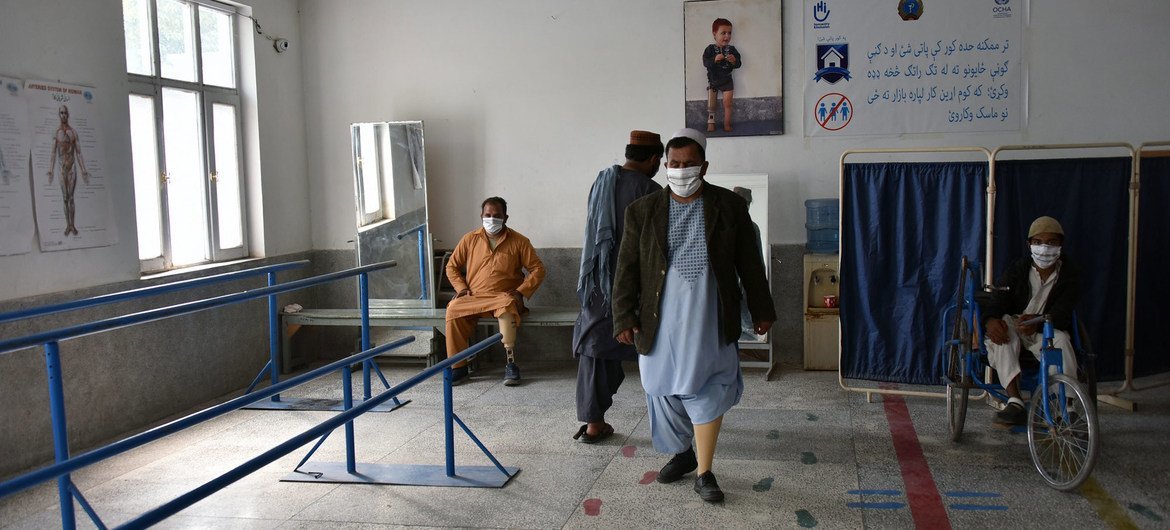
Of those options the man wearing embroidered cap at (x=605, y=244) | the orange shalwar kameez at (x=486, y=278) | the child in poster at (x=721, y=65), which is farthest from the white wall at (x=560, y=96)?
the man wearing embroidered cap at (x=605, y=244)

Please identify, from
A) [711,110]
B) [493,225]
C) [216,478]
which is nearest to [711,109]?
[711,110]

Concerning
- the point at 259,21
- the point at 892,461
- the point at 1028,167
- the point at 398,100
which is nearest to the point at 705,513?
the point at 892,461

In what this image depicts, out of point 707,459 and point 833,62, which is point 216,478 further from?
point 833,62

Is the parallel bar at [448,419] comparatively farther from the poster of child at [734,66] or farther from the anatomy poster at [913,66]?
the anatomy poster at [913,66]

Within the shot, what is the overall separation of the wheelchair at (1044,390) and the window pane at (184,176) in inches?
193

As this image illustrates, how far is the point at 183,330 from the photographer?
19.5ft

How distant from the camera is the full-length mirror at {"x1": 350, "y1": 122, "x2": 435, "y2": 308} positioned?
7020mm

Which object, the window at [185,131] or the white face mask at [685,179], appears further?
the window at [185,131]

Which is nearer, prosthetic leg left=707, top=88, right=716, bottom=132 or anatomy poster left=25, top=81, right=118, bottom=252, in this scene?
anatomy poster left=25, top=81, right=118, bottom=252

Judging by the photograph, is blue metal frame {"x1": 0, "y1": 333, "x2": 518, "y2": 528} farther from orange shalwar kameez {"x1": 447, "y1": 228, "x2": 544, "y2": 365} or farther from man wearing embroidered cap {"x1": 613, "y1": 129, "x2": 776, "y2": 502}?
orange shalwar kameez {"x1": 447, "y1": 228, "x2": 544, "y2": 365}

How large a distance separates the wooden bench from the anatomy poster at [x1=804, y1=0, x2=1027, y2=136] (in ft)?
7.50

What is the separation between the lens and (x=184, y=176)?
20.7 ft

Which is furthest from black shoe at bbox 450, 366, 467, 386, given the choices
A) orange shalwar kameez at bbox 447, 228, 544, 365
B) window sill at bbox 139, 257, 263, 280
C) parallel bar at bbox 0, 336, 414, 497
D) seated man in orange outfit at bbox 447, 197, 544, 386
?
parallel bar at bbox 0, 336, 414, 497

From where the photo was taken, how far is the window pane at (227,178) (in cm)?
663
